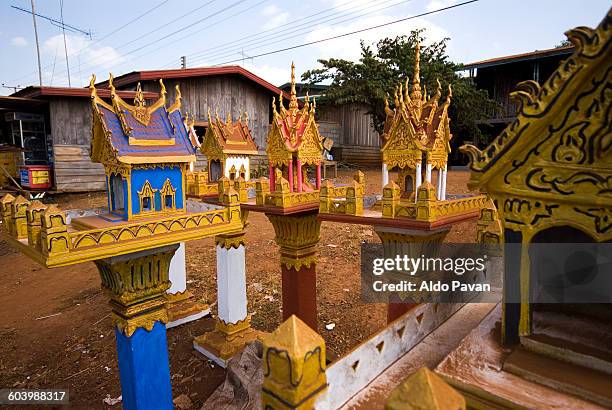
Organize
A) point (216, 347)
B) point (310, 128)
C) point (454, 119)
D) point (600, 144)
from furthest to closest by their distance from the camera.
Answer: point (454, 119) → point (216, 347) → point (310, 128) → point (600, 144)

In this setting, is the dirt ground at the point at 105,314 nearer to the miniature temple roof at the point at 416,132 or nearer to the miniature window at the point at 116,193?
the miniature window at the point at 116,193

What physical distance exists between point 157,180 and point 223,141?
19.3ft

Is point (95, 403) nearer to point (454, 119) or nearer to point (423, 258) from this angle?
point (423, 258)

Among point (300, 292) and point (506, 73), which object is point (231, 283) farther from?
point (506, 73)

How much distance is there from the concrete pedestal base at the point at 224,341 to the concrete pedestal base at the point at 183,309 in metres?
1.94

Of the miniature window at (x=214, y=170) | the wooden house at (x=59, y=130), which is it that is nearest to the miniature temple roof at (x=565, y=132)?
the miniature window at (x=214, y=170)

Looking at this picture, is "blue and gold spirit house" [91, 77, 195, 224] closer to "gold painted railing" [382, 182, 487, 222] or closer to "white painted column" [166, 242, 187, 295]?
"gold painted railing" [382, 182, 487, 222]

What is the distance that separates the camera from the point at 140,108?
9.08 m

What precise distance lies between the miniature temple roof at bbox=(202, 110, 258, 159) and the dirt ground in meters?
6.53

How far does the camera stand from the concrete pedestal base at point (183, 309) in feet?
48.6

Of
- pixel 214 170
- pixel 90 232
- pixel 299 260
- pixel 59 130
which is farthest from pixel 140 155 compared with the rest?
pixel 59 130

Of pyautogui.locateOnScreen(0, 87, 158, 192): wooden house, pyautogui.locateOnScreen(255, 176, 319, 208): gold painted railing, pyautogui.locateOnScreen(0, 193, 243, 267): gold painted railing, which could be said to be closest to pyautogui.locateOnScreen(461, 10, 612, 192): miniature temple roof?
pyautogui.locateOnScreen(0, 193, 243, 267): gold painted railing

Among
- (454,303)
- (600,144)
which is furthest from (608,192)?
(454,303)

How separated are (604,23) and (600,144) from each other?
1.00m
